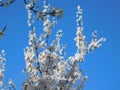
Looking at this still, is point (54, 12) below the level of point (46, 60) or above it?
below

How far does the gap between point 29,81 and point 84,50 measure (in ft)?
9.56

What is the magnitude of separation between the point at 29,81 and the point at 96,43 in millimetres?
3655

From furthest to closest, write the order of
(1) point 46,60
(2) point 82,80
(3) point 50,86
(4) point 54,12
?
(2) point 82,80, (1) point 46,60, (3) point 50,86, (4) point 54,12

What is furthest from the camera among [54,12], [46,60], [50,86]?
[46,60]

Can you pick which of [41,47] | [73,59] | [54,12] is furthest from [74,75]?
[54,12]

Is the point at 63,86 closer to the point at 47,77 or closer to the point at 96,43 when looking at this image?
the point at 47,77

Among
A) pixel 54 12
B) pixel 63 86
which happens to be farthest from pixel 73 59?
pixel 54 12

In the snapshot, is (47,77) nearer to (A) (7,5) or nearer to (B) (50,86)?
(B) (50,86)

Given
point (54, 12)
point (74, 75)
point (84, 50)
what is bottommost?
point (54, 12)

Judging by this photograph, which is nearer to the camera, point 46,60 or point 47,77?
point 47,77

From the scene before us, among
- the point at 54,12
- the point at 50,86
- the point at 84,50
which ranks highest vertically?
the point at 84,50

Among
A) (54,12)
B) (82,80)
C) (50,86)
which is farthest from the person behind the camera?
(82,80)

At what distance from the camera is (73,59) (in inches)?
563

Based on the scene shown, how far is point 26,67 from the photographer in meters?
14.1
